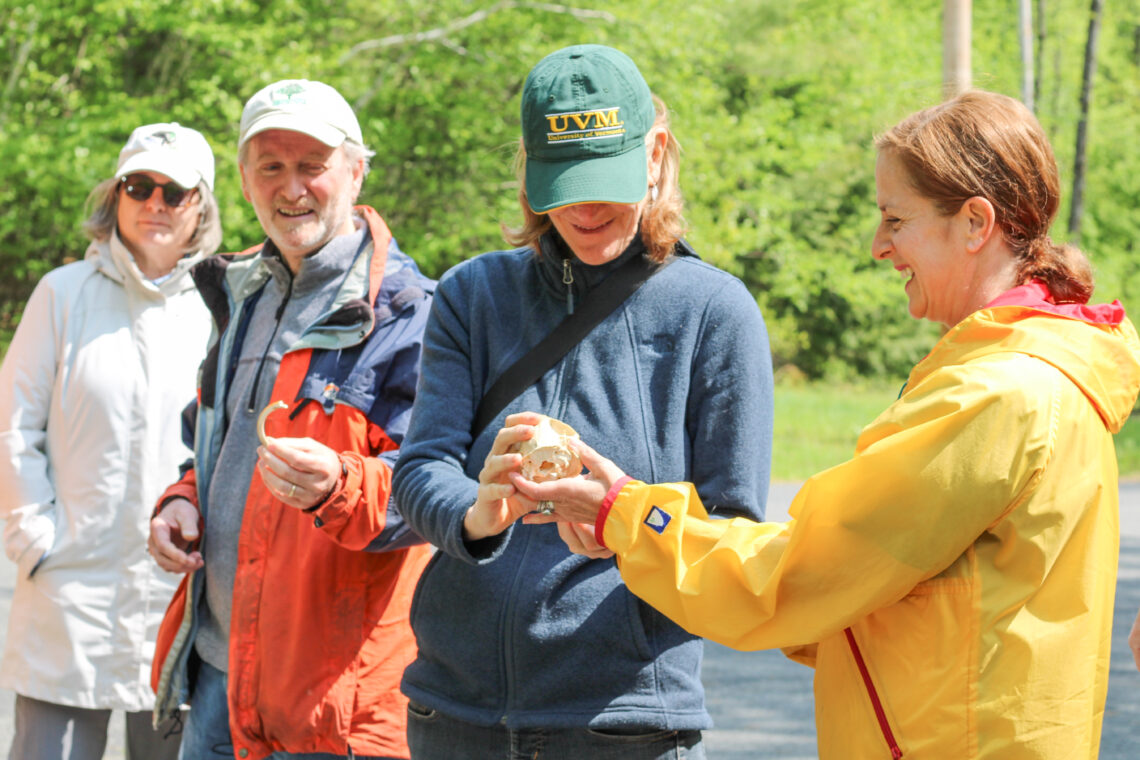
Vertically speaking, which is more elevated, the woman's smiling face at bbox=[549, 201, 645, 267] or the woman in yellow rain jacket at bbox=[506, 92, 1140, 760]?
the woman's smiling face at bbox=[549, 201, 645, 267]

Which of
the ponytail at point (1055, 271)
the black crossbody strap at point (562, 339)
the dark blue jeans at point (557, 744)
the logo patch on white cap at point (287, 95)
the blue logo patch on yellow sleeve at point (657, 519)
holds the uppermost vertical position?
the logo patch on white cap at point (287, 95)

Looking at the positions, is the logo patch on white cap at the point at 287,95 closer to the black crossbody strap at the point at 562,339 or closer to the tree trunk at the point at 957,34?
the black crossbody strap at the point at 562,339

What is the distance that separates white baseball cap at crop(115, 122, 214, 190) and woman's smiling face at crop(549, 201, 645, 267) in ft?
6.58

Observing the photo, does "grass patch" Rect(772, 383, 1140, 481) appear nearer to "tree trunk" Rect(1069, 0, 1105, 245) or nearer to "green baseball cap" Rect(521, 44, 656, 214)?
"tree trunk" Rect(1069, 0, 1105, 245)

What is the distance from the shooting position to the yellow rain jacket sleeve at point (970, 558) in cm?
175

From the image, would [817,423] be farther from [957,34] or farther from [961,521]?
[961,521]

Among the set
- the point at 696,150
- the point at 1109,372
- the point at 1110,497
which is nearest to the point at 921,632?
the point at 1110,497

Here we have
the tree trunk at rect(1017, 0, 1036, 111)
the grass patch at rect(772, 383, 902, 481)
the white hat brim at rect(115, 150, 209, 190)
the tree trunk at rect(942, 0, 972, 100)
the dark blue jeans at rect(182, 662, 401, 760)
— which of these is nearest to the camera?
the dark blue jeans at rect(182, 662, 401, 760)

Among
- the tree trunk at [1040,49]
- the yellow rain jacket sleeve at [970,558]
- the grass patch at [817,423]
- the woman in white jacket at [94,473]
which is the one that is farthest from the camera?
the tree trunk at [1040,49]

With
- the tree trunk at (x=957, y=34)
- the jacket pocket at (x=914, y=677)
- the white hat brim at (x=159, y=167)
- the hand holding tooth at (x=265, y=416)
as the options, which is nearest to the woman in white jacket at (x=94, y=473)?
the white hat brim at (x=159, y=167)

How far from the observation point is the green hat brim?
2273mm

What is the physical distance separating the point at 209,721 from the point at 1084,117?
25.4 meters

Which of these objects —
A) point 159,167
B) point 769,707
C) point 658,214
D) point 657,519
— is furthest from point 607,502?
point 769,707

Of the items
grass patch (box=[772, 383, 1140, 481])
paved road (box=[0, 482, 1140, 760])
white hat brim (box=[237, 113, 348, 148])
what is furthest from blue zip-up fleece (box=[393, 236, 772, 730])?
grass patch (box=[772, 383, 1140, 481])
